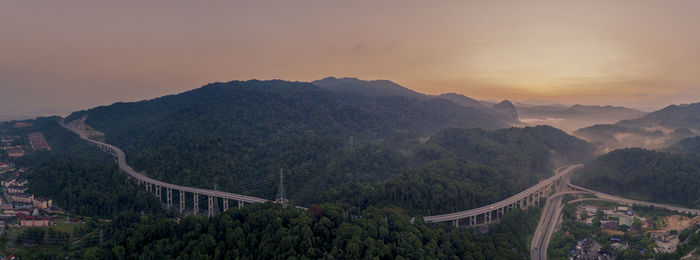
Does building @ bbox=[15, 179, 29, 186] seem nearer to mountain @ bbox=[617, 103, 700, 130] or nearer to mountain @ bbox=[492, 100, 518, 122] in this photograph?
mountain @ bbox=[617, 103, 700, 130]

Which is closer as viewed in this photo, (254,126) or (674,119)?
(254,126)

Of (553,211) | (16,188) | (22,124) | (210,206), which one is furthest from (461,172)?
(22,124)

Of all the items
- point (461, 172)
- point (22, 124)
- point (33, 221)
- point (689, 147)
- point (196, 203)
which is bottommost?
point (196, 203)

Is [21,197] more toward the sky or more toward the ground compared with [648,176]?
more toward the ground

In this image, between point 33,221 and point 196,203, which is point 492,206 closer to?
point 196,203

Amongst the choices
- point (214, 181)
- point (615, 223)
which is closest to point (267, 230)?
point (214, 181)

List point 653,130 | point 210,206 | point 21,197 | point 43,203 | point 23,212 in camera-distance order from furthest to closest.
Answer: point 653,130
point 210,206
point 21,197
point 43,203
point 23,212

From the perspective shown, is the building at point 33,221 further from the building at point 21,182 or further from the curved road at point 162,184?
the building at point 21,182
